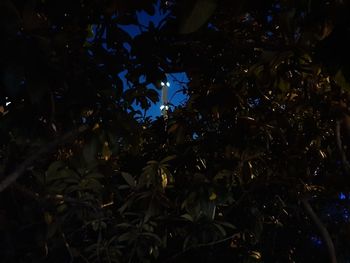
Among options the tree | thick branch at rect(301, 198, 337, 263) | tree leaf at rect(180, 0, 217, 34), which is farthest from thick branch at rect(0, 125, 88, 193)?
thick branch at rect(301, 198, 337, 263)

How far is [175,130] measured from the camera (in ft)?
10.1

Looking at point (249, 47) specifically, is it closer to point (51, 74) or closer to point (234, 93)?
point (234, 93)

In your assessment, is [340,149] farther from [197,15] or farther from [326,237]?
[197,15]

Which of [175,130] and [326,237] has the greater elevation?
[175,130]

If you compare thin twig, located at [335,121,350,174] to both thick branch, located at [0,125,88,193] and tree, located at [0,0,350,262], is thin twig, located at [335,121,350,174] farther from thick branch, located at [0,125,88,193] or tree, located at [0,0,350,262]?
thick branch, located at [0,125,88,193]

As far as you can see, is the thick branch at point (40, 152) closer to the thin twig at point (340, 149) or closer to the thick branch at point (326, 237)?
the thin twig at point (340, 149)

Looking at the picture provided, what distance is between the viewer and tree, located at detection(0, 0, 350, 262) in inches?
63.2

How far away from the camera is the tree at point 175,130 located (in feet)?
5.26

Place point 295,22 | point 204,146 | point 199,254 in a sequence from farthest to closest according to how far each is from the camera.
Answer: point 199,254 < point 204,146 < point 295,22

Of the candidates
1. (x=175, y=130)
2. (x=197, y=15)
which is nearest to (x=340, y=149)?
(x=175, y=130)

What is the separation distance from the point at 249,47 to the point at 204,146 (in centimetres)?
78

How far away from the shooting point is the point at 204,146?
312 centimetres

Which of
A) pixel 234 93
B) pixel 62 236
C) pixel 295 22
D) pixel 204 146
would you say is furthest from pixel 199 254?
pixel 295 22

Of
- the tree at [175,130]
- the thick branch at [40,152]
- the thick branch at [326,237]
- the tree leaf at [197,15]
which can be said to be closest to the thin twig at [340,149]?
the tree at [175,130]
